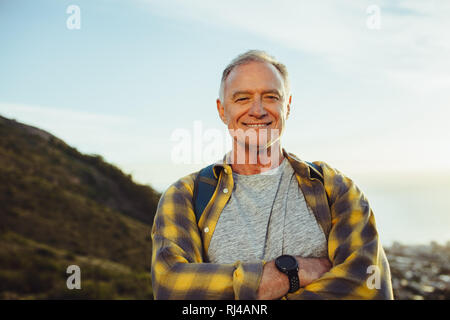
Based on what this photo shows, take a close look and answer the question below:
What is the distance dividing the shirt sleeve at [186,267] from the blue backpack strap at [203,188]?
5 centimetres

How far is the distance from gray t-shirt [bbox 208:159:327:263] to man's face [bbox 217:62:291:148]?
470 millimetres

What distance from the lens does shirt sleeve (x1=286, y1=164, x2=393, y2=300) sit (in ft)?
6.95

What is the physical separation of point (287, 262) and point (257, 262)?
194 mm

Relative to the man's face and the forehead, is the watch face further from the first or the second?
the forehead

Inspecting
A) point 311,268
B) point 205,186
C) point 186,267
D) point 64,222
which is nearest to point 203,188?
point 205,186

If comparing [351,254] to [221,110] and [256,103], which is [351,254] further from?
[221,110]

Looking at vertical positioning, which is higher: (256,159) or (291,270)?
(256,159)

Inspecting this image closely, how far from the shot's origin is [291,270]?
214 cm

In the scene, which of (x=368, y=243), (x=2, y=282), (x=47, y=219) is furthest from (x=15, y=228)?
(x=368, y=243)

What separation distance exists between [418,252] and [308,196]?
1835cm

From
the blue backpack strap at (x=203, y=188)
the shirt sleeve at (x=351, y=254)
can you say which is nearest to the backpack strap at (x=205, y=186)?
the blue backpack strap at (x=203, y=188)

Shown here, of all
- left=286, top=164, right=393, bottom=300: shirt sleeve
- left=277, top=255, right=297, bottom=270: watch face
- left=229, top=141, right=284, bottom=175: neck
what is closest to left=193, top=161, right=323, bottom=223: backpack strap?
left=286, top=164, right=393, bottom=300: shirt sleeve

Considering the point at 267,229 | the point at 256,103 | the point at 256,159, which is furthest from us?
the point at 256,159
